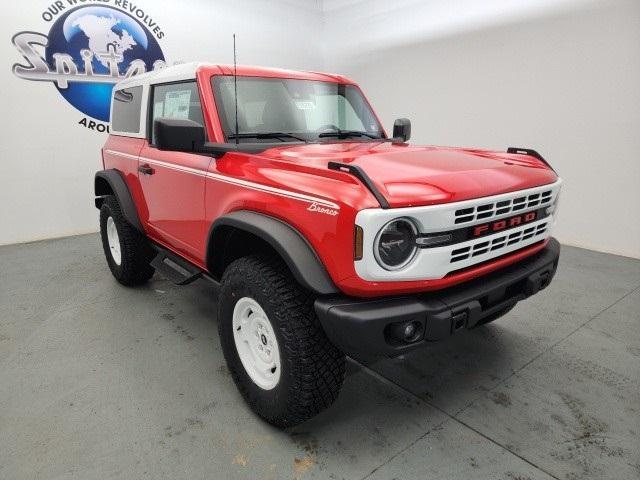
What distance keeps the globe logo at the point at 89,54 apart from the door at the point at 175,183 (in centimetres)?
291

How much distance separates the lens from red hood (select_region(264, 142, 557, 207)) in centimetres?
152

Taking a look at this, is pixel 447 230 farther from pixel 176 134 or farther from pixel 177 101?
pixel 177 101

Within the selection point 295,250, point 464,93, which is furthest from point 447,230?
point 464,93

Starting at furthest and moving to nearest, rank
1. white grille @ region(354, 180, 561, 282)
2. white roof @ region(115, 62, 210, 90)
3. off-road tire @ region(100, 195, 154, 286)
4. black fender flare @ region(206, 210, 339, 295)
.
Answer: off-road tire @ region(100, 195, 154, 286)
white roof @ region(115, 62, 210, 90)
black fender flare @ region(206, 210, 339, 295)
white grille @ region(354, 180, 561, 282)

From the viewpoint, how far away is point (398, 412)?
201 cm

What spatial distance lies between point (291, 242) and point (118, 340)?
175 cm

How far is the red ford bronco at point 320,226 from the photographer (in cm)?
149

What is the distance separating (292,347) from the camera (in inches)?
65.0

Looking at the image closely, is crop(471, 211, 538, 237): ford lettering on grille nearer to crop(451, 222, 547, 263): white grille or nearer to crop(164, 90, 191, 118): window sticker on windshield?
crop(451, 222, 547, 263): white grille

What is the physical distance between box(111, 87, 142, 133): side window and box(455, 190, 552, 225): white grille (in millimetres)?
2480

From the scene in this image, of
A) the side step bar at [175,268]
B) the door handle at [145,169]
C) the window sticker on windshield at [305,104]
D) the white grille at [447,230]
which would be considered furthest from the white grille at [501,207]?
the door handle at [145,169]

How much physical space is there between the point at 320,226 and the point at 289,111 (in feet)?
3.77

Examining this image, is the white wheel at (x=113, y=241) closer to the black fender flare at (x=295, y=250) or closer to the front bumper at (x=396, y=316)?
the black fender flare at (x=295, y=250)

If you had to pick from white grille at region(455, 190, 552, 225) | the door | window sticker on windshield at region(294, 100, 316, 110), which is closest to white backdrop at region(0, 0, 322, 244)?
the door
